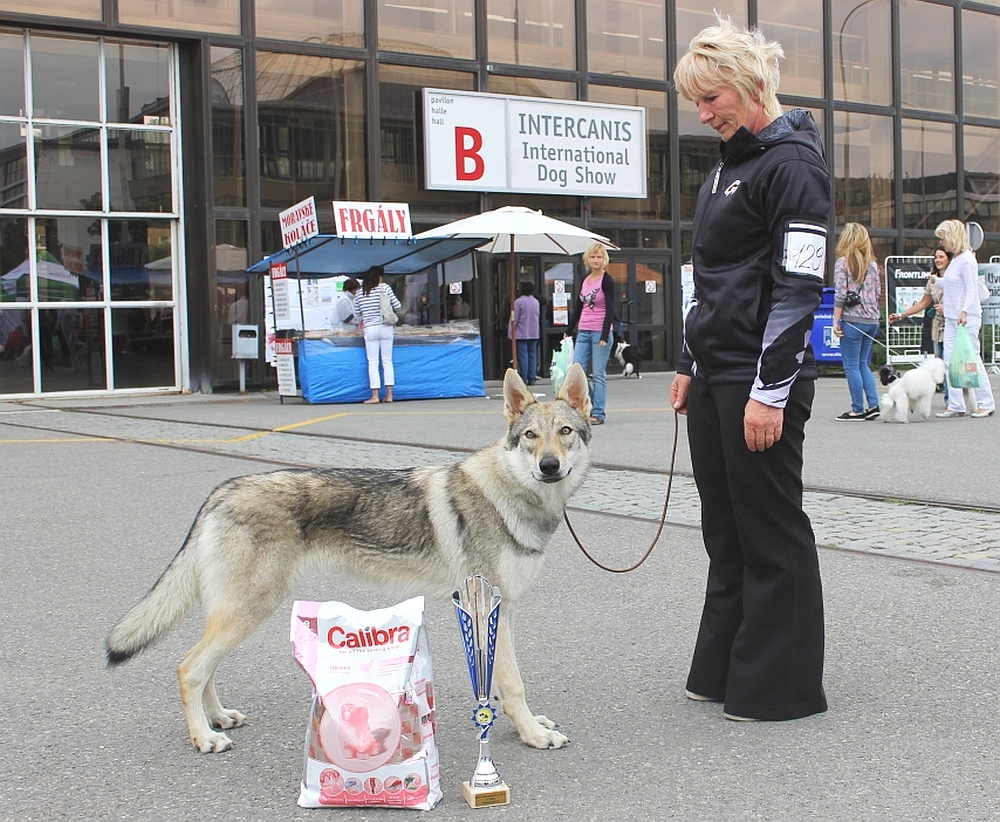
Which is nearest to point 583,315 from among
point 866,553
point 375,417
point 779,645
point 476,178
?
point 375,417

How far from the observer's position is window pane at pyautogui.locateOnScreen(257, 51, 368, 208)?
20.4 m

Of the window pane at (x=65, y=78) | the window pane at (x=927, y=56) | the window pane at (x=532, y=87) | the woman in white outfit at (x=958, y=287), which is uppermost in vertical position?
the window pane at (x=927, y=56)

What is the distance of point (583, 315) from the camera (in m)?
12.4

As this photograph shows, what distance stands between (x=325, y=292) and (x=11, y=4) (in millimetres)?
6925

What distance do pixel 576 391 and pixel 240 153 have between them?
1729 cm

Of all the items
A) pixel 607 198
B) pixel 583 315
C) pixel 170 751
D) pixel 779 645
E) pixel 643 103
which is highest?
pixel 643 103

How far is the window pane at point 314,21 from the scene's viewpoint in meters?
20.4

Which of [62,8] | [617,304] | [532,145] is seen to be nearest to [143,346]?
[62,8]

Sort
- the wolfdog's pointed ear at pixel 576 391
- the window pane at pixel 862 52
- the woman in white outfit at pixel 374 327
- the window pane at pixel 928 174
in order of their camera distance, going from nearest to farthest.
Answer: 1. the wolfdog's pointed ear at pixel 576 391
2. the woman in white outfit at pixel 374 327
3. the window pane at pixel 862 52
4. the window pane at pixel 928 174

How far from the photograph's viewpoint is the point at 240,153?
66.0ft

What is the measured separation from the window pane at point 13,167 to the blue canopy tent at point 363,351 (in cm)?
413

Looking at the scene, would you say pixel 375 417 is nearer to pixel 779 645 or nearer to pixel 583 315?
pixel 583 315

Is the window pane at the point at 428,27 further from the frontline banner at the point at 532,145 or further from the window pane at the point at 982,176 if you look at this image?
the window pane at the point at 982,176

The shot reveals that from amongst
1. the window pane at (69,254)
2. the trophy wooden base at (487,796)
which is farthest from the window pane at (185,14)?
the trophy wooden base at (487,796)
